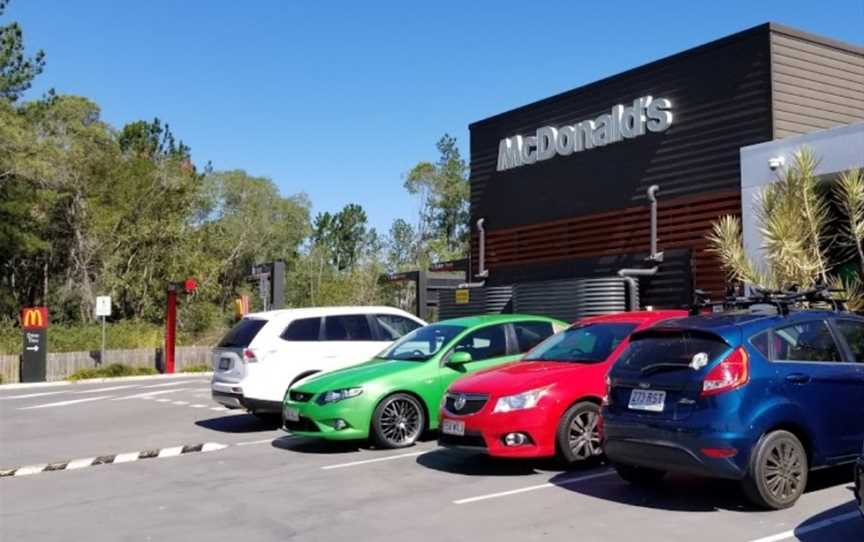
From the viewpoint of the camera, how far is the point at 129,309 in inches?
1550

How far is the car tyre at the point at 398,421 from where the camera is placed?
34.5 ft

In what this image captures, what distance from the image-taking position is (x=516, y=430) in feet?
27.7

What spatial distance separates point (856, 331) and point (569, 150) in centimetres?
1269

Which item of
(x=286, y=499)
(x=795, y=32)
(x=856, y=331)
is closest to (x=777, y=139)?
(x=795, y=32)

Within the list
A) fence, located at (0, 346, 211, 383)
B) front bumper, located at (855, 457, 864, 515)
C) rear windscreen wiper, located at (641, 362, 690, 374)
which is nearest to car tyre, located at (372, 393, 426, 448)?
rear windscreen wiper, located at (641, 362, 690, 374)

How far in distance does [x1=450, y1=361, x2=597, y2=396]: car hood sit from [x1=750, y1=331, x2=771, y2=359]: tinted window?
218 centimetres

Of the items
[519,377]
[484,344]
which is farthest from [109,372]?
[519,377]

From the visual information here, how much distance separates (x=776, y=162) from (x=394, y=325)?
7.01m

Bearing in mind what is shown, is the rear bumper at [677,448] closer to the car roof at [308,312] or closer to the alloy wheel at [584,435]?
the alloy wheel at [584,435]

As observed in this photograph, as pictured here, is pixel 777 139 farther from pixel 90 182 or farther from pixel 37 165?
pixel 90 182

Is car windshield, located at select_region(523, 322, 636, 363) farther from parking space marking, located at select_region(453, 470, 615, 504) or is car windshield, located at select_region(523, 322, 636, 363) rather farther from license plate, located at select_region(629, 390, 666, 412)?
license plate, located at select_region(629, 390, 666, 412)

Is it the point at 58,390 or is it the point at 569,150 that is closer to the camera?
the point at 569,150

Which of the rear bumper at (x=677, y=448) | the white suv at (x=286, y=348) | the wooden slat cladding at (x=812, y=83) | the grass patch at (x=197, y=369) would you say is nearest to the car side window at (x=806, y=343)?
the rear bumper at (x=677, y=448)

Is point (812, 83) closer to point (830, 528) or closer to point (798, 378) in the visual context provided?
point (798, 378)
